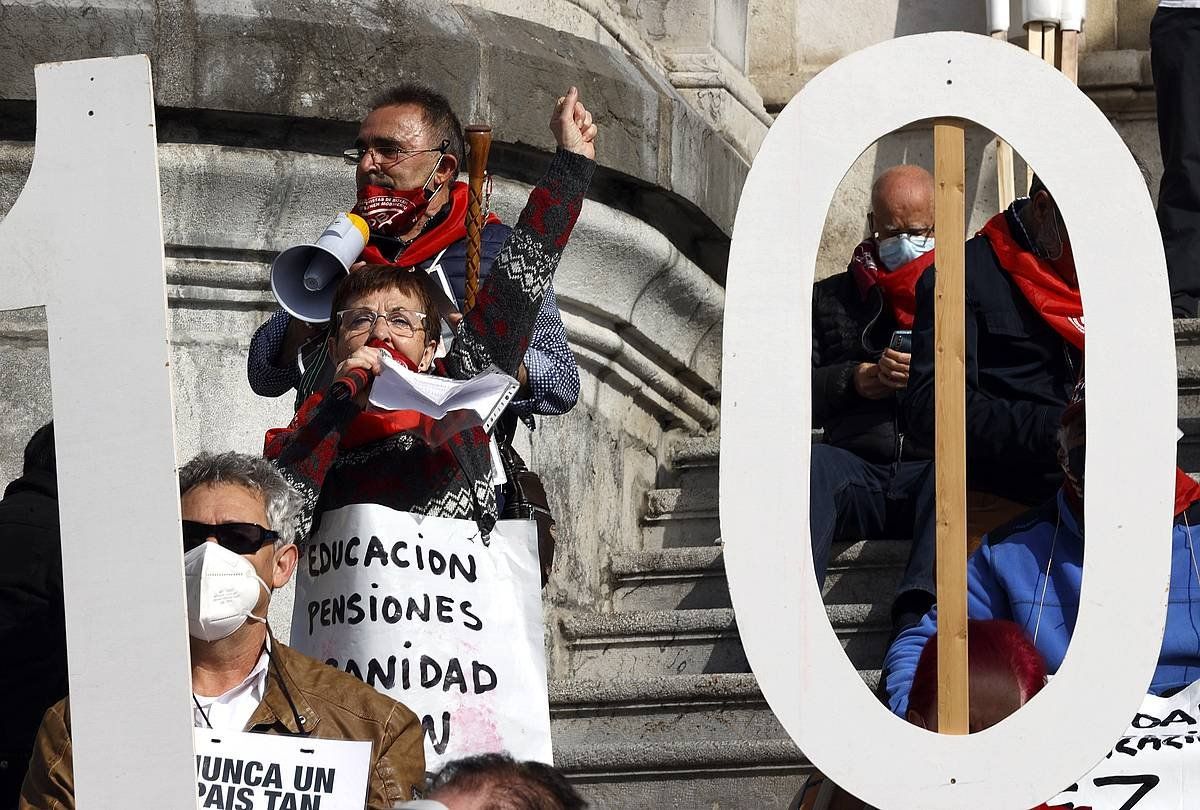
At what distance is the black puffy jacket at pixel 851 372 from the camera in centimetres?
561

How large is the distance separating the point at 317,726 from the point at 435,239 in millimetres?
1123

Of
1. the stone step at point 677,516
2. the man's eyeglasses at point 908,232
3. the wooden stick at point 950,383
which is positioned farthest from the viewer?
the stone step at point 677,516

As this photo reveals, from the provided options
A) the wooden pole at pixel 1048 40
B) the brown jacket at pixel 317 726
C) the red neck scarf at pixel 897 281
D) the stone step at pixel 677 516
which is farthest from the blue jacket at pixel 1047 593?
the wooden pole at pixel 1048 40

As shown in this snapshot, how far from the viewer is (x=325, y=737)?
11.8 feet

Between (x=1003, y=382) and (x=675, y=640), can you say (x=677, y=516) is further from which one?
(x=1003, y=382)

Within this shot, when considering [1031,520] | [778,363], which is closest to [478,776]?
[778,363]

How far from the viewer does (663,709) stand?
4.86 m

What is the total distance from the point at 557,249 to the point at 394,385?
42 centimetres

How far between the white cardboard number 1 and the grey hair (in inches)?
30.0

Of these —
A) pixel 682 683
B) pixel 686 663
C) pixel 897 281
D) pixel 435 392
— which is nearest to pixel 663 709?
pixel 682 683

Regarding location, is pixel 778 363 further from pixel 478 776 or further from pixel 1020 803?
pixel 478 776

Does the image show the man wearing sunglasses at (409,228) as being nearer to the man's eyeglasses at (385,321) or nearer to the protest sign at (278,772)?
the man's eyeglasses at (385,321)

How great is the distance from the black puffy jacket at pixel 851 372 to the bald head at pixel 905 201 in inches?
7.0

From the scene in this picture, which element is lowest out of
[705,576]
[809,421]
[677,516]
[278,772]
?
[278,772]
